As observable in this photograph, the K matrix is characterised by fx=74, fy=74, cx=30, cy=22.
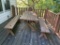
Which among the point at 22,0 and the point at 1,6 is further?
the point at 22,0

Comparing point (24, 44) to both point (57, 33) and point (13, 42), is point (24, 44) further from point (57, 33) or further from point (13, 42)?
point (57, 33)

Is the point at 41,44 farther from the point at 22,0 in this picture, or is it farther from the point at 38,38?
the point at 22,0

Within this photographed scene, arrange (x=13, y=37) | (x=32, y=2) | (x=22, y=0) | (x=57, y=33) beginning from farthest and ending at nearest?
(x=22, y=0) → (x=32, y=2) → (x=57, y=33) → (x=13, y=37)

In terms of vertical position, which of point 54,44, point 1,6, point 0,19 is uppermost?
point 1,6

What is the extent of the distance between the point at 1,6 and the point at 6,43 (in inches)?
121

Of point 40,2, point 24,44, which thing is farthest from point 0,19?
point 40,2

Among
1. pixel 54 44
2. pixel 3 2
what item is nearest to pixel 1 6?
pixel 3 2

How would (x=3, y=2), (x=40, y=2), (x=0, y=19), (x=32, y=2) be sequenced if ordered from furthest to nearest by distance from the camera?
1. (x=32, y=2)
2. (x=40, y=2)
3. (x=3, y=2)
4. (x=0, y=19)

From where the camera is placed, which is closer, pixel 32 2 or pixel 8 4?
pixel 8 4

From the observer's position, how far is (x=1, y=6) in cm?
499

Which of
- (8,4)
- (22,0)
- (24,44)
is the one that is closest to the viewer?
(24,44)

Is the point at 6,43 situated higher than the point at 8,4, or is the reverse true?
the point at 8,4

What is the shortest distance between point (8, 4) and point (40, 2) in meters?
4.00

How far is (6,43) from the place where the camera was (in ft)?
9.05
